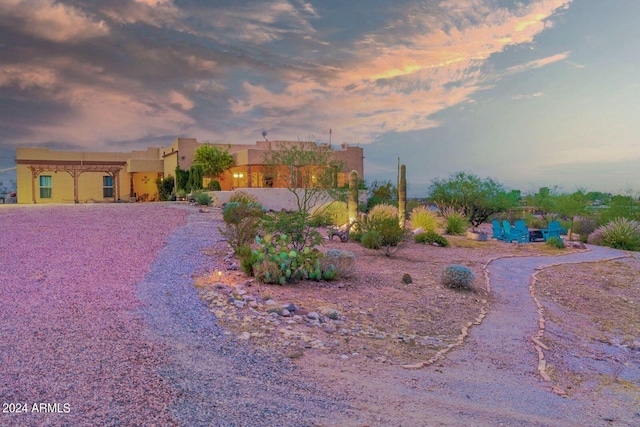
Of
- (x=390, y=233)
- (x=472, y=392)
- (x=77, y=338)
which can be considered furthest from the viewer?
(x=390, y=233)

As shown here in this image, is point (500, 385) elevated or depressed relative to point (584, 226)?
depressed

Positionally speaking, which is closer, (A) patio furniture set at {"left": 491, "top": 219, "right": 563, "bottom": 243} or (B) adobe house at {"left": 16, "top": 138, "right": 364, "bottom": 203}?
(A) patio furniture set at {"left": 491, "top": 219, "right": 563, "bottom": 243}

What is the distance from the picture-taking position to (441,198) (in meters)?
24.5

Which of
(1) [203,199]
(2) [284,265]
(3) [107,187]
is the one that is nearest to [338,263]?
(2) [284,265]

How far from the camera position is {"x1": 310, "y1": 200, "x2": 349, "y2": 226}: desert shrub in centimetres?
1886

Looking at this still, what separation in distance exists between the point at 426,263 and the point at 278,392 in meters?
8.99

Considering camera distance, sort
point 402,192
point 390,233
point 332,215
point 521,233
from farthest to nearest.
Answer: point 402,192
point 332,215
point 521,233
point 390,233

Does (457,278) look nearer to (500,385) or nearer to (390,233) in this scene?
(390,233)

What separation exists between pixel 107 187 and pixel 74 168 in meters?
4.83

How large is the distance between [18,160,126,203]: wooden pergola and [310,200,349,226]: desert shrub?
19.7 metres

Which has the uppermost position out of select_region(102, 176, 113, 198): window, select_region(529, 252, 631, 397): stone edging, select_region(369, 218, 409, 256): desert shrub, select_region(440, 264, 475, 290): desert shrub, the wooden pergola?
the wooden pergola

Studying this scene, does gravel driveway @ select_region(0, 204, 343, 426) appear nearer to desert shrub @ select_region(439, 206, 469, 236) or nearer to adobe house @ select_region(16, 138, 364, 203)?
desert shrub @ select_region(439, 206, 469, 236)

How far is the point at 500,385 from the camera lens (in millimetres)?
4648

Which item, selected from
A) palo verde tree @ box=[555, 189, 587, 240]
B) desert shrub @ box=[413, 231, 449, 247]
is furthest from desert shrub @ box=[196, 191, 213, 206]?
palo verde tree @ box=[555, 189, 587, 240]
